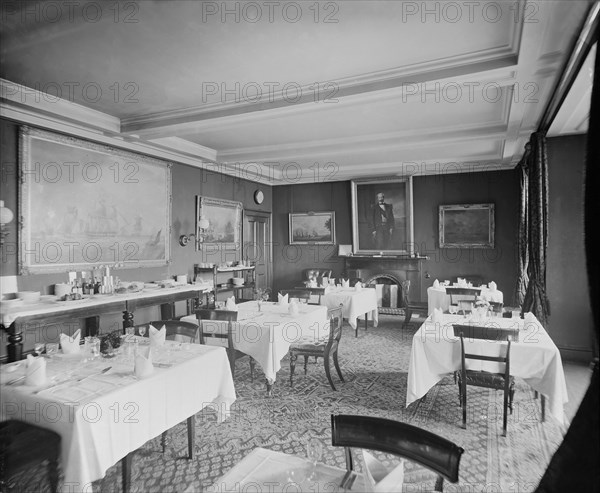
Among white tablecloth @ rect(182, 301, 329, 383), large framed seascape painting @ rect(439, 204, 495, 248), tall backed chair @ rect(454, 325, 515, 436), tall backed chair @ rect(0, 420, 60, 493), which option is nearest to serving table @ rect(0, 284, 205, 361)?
white tablecloth @ rect(182, 301, 329, 383)

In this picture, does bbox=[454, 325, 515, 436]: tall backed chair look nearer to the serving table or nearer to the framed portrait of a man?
the serving table

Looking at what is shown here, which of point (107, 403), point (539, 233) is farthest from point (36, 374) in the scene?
point (539, 233)

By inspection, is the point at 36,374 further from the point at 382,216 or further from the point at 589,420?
the point at 382,216

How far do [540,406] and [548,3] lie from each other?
402 cm

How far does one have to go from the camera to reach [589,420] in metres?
1.20

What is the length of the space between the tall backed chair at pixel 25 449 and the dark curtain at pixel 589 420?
8.62ft

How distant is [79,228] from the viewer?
6.28m

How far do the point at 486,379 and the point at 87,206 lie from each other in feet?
20.4

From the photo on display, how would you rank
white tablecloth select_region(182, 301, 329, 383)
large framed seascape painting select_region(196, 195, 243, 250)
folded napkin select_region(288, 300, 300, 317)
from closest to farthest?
white tablecloth select_region(182, 301, 329, 383) → folded napkin select_region(288, 300, 300, 317) → large framed seascape painting select_region(196, 195, 243, 250)

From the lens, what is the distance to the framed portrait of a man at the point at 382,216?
10578mm

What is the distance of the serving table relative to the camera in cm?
462

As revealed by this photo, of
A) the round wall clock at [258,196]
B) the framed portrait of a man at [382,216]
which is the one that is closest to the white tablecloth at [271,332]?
the framed portrait of a man at [382,216]

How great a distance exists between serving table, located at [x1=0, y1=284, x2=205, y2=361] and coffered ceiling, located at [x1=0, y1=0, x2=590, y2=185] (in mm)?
2645

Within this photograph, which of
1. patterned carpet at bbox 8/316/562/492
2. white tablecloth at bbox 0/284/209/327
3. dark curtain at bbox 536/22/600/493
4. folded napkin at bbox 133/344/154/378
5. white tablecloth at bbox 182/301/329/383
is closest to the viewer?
dark curtain at bbox 536/22/600/493
